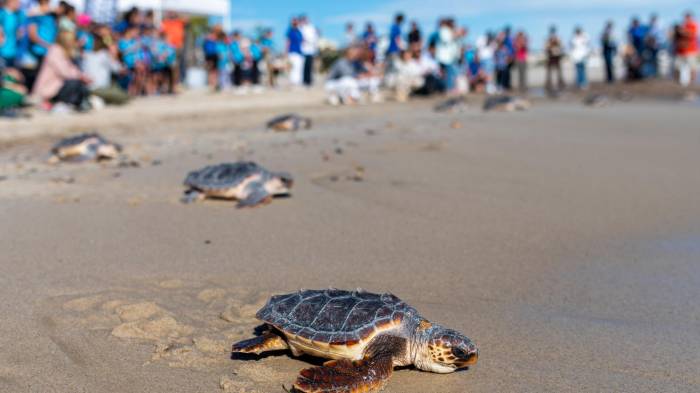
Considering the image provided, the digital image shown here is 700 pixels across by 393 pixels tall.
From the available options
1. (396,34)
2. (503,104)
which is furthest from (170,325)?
(396,34)

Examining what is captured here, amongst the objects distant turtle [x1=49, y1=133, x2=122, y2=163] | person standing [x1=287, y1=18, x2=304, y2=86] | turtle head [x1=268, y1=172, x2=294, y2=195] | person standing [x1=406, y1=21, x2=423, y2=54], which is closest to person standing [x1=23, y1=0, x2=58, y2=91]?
distant turtle [x1=49, y1=133, x2=122, y2=163]

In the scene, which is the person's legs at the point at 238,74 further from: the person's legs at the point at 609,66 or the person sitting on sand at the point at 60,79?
the person's legs at the point at 609,66

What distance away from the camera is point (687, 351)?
2.78 metres

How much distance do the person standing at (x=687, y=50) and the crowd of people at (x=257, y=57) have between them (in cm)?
2

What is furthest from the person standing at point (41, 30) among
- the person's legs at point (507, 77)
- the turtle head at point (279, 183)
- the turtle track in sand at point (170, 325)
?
the person's legs at point (507, 77)

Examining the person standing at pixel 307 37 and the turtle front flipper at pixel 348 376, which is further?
the person standing at pixel 307 37

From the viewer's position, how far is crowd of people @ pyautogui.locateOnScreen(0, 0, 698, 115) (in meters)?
10.1

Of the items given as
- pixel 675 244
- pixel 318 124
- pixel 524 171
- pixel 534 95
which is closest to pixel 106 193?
pixel 524 171

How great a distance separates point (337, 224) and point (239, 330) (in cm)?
180

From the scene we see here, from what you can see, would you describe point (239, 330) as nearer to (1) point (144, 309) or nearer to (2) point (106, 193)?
(1) point (144, 309)

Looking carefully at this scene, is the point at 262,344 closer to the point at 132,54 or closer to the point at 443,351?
the point at 443,351

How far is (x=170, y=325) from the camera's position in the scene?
2928 millimetres

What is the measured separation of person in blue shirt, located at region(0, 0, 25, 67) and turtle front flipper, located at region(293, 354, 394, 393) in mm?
9575

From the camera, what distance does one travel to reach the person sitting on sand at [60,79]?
998cm
